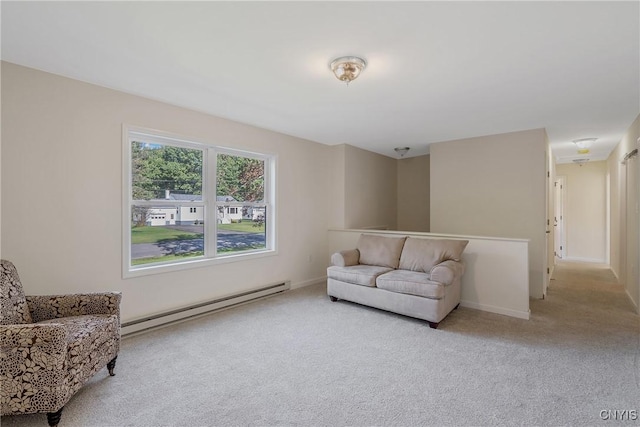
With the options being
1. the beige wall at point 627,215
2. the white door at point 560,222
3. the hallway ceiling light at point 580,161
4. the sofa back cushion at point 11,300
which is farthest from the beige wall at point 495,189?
the sofa back cushion at point 11,300

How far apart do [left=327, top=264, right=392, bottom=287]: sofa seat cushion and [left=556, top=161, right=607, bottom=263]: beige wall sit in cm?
625

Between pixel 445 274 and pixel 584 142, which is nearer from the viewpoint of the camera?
pixel 445 274

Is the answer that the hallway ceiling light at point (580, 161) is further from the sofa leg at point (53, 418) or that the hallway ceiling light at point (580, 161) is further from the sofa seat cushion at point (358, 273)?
Answer: the sofa leg at point (53, 418)

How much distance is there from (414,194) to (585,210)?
14.1ft

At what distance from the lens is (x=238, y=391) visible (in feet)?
6.89

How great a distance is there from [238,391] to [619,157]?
6.68 metres

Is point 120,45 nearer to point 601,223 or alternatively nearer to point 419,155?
point 419,155

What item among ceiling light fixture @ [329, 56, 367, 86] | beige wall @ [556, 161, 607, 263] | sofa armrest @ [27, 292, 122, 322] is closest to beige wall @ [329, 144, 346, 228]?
ceiling light fixture @ [329, 56, 367, 86]

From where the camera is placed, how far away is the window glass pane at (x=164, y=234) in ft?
10.7

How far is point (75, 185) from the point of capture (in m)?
2.74

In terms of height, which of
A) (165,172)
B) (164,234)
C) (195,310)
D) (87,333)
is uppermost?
A: (165,172)

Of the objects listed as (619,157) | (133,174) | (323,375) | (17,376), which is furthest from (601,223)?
(17,376)

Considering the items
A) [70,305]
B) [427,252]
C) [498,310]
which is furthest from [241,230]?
[498,310]

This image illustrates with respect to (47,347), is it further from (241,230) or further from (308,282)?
(308,282)
